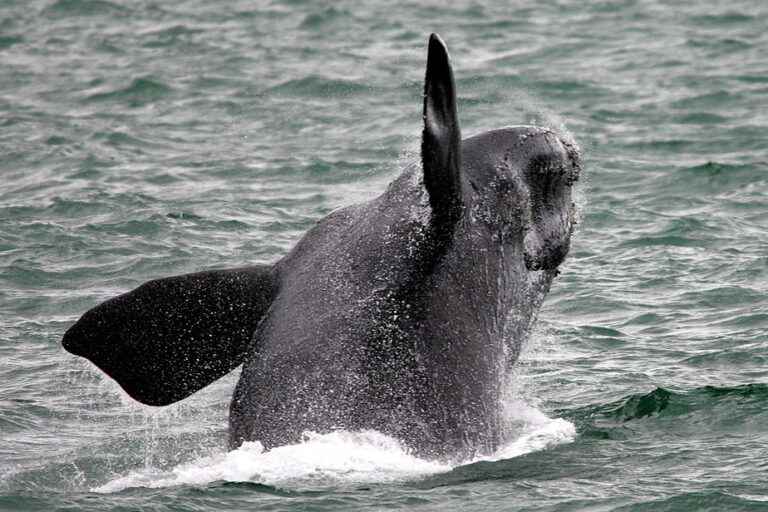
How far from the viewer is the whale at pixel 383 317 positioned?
11.1 metres

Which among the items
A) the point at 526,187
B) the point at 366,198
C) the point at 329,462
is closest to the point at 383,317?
the point at 329,462

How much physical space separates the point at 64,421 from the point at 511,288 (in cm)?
446

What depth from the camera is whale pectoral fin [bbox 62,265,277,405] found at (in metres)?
12.1

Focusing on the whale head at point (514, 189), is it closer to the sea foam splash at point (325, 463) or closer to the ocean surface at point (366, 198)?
the ocean surface at point (366, 198)

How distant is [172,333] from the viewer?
12172 mm

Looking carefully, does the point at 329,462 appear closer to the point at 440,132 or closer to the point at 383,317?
the point at 383,317

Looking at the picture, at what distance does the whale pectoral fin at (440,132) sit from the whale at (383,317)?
0.01m

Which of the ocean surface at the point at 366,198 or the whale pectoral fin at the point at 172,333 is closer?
the ocean surface at the point at 366,198

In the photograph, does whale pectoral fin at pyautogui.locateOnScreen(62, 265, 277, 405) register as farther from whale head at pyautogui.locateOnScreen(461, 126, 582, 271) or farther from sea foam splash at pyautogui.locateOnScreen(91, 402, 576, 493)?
whale head at pyautogui.locateOnScreen(461, 126, 582, 271)

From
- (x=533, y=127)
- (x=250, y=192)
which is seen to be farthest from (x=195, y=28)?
(x=533, y=127)

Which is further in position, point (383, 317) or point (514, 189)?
point (514, 189)

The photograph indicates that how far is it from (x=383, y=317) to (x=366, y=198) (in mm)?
11373

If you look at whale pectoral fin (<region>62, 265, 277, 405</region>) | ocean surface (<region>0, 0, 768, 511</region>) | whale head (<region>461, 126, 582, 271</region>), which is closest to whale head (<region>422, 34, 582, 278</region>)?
whale head (<region>461, 126, 582, 271</region>)

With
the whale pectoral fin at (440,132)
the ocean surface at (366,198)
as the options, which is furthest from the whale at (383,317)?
the ocean surface at (366,198)
